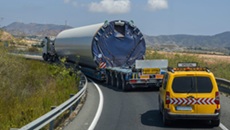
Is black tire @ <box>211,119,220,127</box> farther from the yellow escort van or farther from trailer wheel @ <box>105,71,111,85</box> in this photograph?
trailer wheel @ <box>105,71,111,85</box>

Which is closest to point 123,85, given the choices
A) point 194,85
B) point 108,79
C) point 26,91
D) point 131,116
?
point 108,79

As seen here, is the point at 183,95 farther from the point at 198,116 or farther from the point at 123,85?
the point at 123,85

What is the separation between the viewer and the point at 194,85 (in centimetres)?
1086

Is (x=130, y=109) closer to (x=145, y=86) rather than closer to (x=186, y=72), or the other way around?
(x=186, y=72)

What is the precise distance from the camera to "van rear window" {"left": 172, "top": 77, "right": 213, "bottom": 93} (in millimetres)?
10828

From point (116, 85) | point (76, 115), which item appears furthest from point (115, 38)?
point (76, 115)

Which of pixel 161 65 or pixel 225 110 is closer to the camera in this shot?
pixel 225 110

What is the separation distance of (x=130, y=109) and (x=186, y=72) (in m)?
4.06

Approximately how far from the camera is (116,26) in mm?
26484

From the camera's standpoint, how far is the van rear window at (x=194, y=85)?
10.8 metres

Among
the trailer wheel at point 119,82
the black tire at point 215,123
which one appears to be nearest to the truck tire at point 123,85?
the trailer wheel at point 119,82

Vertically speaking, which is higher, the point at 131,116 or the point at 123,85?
the point at 131,116

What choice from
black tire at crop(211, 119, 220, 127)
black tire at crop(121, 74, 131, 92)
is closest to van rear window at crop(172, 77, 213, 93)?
black tire at crop(211, 119, 220, 127)

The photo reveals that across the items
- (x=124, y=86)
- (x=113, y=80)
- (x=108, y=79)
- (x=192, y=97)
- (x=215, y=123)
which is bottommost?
(x=108, y=79)
